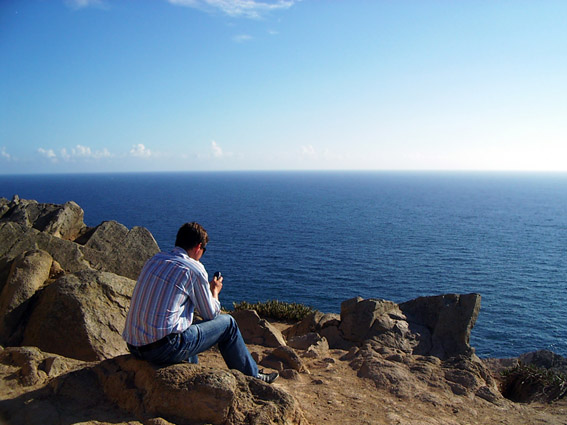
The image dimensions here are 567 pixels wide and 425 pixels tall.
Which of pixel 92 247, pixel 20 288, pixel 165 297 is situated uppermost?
pixel 165 297

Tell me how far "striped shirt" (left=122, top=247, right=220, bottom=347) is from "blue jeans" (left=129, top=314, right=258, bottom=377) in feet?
0.48

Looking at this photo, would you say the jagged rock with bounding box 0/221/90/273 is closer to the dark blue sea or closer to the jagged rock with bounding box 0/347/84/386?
the jagged rock with bounding box 0/347/84/386

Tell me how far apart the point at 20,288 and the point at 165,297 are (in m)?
5.17

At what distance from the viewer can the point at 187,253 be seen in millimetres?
5703

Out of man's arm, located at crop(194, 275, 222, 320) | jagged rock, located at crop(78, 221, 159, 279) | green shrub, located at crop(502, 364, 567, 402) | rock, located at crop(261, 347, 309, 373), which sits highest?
man's arm, located at crop(194, 275, 222, 320)

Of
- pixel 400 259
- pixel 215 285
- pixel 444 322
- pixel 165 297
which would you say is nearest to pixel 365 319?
pixel 444 322

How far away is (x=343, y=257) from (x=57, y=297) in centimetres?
4633

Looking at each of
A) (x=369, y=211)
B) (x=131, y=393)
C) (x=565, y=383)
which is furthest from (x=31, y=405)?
(x=369, y=211)

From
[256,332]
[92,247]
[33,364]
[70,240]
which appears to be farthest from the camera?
[70,240]

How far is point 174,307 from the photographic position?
5.36 metres

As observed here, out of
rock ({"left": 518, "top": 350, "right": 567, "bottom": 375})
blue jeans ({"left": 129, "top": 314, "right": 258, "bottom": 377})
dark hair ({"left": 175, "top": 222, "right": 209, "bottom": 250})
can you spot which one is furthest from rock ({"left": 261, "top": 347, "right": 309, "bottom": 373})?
rock ({"left": 518, "top": 350, "right": 567, "bottom": 375})

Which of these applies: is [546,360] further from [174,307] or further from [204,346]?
[174,307]

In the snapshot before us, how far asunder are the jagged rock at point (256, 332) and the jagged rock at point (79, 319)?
3.54 m

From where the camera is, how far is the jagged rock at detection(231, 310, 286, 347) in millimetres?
11023
